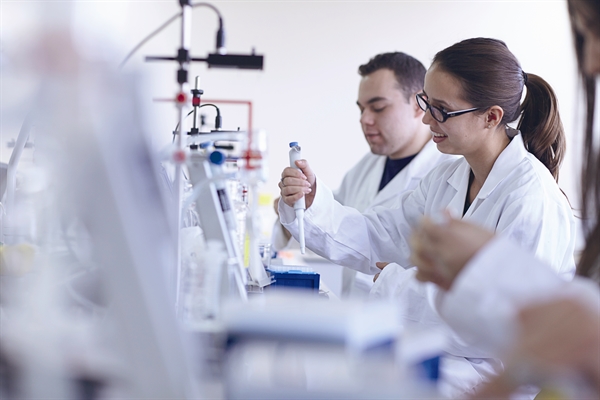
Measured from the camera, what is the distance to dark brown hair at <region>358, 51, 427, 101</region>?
272 centimetres

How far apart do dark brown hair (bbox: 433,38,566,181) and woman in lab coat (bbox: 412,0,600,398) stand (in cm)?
95

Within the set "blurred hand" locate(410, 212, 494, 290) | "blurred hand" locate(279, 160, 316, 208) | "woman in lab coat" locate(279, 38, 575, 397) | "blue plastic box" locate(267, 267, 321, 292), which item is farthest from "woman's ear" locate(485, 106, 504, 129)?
"blurred hand" locate(410, 212, 494, 290)

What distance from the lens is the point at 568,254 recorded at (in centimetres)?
169

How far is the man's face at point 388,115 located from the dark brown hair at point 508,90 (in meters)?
0.82

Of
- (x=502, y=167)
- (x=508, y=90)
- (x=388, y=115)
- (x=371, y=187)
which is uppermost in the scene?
(x=508, y=90)

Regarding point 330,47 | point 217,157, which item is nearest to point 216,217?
point 217,157

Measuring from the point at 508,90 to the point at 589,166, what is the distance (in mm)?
923

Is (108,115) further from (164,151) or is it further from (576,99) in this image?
(576,99)

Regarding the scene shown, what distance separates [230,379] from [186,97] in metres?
0.54

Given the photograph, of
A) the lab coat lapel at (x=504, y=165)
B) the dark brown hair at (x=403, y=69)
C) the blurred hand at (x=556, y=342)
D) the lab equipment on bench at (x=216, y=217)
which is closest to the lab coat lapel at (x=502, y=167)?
the lab coat lapel at (x=504, y=165)

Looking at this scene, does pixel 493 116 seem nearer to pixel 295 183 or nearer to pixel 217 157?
pixel 295 183

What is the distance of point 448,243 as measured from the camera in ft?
2.45

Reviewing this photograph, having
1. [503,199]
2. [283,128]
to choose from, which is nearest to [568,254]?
[503,199]

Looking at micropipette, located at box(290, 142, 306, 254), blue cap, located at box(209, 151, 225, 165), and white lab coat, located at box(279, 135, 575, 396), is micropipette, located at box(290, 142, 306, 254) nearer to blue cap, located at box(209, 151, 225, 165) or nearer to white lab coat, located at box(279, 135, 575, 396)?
white lab coat, located at box(279, 135, 575, 396)
